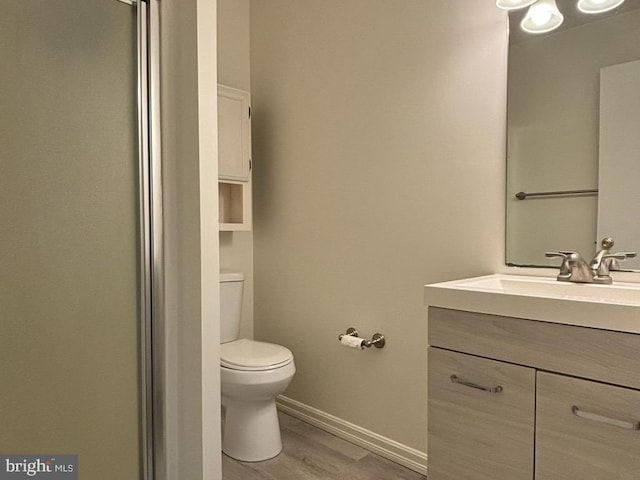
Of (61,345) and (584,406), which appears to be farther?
(61,345)

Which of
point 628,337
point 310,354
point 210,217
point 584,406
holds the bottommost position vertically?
point 310,354

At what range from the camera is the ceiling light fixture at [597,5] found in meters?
1.51

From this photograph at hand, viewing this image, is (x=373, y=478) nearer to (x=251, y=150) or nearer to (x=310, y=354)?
(x=310, y=354)

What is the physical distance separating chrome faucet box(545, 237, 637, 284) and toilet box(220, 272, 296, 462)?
47.9 inches

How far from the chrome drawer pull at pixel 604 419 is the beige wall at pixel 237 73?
1947 millimetres

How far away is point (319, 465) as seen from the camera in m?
Answer: 1.99

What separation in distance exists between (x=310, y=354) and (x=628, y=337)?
5.40 feet

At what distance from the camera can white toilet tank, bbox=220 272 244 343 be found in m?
2.40

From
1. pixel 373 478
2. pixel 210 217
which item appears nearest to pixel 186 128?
pixel 210 217

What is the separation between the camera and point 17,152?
4.24 feet

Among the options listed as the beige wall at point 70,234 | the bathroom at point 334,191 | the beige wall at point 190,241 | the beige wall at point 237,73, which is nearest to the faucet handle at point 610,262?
the bathroom at point 334,191

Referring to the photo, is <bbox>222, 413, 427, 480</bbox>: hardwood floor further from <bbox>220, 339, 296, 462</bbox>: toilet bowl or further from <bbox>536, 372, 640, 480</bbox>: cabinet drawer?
<bbox>536, 372, 640, 480</bbox>: cabinet drawer

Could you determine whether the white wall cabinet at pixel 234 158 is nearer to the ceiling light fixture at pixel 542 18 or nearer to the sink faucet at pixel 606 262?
the ceiling light fixture at pixel 542 18

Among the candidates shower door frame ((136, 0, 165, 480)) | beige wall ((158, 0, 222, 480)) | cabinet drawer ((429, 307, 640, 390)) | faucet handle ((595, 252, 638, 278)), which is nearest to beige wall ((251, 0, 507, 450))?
faucet handle ((595, 252, 638, 278))
